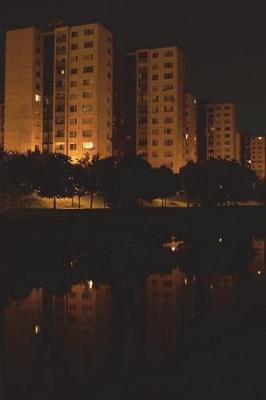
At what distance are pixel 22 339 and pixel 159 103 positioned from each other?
421ft

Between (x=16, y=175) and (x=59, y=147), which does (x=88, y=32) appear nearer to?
(x=59, y=147)

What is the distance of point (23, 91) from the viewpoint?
392ft

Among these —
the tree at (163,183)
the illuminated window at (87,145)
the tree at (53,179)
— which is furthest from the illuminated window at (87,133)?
the tree at (53,179)

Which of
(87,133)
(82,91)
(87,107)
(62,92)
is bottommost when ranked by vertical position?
(87,133)

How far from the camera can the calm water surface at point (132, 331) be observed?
27.3ft

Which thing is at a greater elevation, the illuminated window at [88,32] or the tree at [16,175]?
the illuminated window at [88,32]

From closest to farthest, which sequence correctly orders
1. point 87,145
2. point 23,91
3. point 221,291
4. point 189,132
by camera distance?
point 221,291 → point 87,145 → point 23,91 → point 189,132

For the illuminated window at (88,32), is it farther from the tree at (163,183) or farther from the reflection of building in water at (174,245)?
the reflection of building in water at (174,245)

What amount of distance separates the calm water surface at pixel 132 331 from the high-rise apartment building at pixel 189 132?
4784 inches

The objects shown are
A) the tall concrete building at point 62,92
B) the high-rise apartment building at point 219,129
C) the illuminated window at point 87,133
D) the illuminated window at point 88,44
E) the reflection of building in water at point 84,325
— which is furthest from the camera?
the high-rise apartment building at point 219,129

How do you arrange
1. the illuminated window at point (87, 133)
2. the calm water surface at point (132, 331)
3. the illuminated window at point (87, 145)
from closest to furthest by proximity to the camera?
1. the calm water surface at point (132, 331)
2. the illuminated window at point (87, 145)
3. the illuminated window at point (87, 133)

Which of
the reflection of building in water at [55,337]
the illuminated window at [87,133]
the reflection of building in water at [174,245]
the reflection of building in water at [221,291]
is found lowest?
the reflection of building in water at [55,337]

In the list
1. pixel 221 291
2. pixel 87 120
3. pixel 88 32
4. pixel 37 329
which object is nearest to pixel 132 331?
pixel 37 329

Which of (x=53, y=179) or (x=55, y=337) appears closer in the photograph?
(x=55, y=337)
